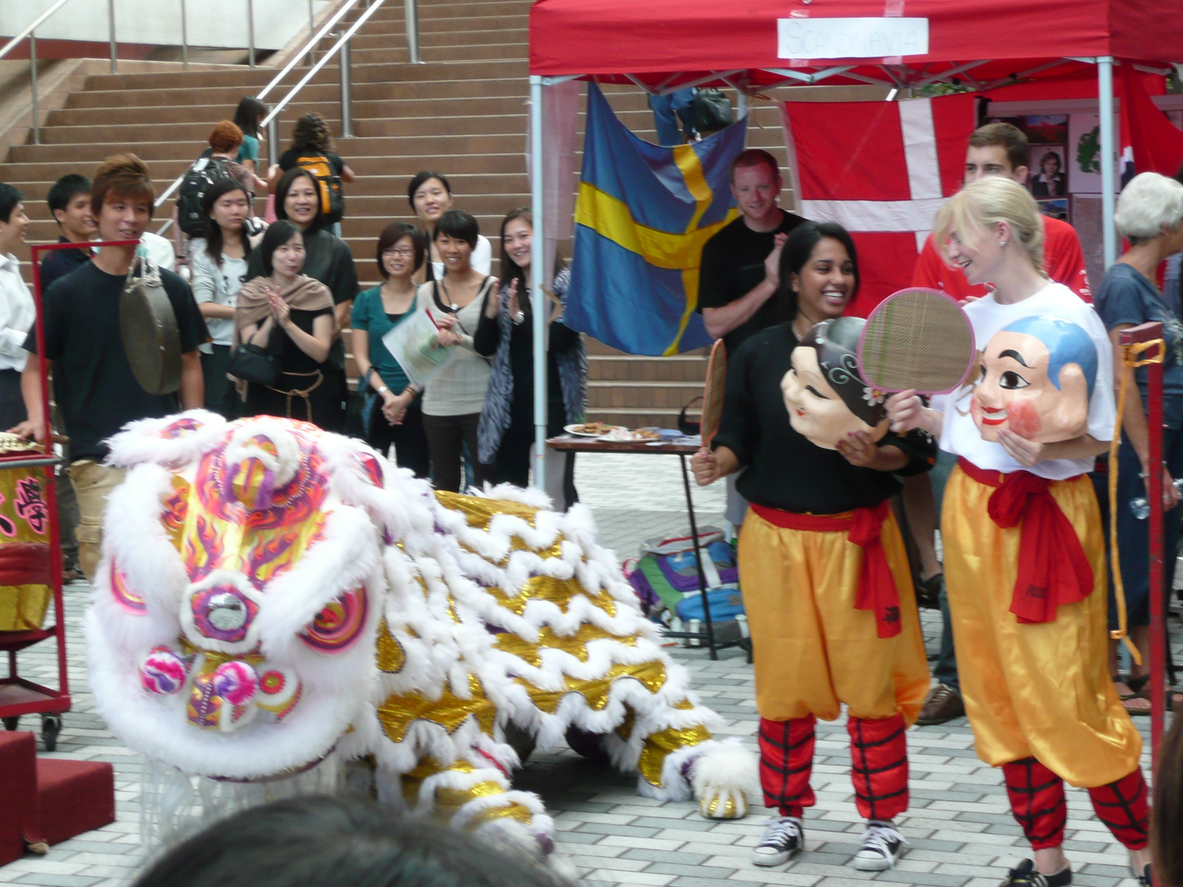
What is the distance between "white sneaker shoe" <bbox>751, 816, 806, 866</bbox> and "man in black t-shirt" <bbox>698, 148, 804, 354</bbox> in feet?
8.30

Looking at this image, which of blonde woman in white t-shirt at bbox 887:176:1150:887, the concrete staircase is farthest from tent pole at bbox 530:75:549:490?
the concrete staircase

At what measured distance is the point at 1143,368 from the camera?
5090mm

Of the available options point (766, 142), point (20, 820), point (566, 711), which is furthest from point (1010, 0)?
point (766, 142)

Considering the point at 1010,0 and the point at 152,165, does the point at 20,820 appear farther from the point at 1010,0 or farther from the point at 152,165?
the point at 152,165

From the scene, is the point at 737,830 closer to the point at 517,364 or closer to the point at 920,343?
the point at 920,343

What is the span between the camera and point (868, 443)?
379 cm

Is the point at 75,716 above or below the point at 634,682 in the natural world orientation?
below

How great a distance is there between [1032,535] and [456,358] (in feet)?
12.5

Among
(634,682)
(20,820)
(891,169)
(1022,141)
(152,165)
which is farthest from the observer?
(152,165)

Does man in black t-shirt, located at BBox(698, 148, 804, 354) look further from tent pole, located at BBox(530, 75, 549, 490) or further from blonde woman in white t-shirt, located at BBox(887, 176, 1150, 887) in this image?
blonde woman in white t-shirt, located at BBox(887, 176, 1150, 887)

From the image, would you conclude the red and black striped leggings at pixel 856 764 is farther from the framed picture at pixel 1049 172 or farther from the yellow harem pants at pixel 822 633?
the framed picture at pixel 1049 172

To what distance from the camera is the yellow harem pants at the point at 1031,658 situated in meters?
3.56

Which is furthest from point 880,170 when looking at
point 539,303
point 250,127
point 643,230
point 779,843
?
point 250,127

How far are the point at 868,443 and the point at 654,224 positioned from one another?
3312mm
